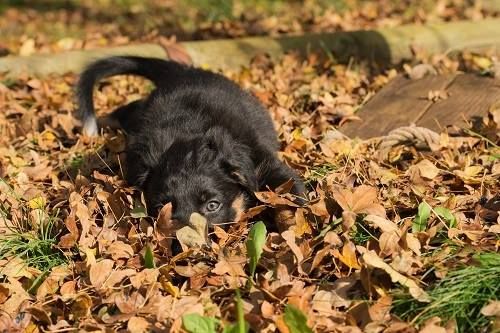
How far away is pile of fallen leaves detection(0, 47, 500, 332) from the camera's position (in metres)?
2.62

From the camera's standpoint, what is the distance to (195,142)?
375 cm

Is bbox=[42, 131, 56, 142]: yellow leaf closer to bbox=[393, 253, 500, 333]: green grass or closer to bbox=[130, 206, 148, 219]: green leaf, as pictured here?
bbox=[130, 206, 148, 219]: green leaf

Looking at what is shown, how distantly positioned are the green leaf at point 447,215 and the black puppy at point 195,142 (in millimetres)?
823

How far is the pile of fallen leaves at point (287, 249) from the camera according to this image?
103 inches

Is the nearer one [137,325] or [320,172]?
[137,325]

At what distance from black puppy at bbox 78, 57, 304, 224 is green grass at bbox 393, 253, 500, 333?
3.84ft

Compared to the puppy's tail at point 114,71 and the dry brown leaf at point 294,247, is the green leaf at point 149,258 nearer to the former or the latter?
the dry brown leaf at point 294,247

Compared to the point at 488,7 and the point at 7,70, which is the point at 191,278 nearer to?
the point at 7,70

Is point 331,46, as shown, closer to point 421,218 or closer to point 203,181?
point 203,181

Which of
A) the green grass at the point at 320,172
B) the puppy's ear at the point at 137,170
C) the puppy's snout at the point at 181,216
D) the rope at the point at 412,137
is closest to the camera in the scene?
the puppy's snout at the point at 181,216

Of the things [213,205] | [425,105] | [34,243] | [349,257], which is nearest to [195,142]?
[213,205]

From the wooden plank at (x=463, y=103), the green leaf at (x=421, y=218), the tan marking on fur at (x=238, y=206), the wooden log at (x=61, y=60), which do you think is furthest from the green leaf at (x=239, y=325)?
the wooden log at (x=61, y=60)

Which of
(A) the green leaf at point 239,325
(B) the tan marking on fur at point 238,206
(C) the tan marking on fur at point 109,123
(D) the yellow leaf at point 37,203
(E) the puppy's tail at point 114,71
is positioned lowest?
(C) the tan marking on fur at point 109,123

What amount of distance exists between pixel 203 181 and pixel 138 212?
1.23 feet
